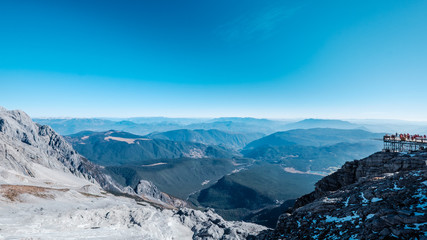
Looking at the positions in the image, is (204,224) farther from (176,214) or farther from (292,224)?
(292,224)

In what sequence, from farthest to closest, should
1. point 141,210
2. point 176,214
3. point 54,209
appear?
point 176,214 < point 141,210 < point 54,209

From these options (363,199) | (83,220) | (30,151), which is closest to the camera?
(363,199)

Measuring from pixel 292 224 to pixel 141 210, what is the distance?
52.6 m

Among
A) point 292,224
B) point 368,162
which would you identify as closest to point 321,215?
point 292,224

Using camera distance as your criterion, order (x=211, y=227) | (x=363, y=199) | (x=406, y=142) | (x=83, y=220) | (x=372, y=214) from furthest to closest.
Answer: (x=211, y=227), (x=83, y=220), (x=406, y=142), (x=363, y=199), (x=372, y=214)

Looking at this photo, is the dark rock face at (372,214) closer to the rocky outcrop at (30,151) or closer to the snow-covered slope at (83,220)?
the snow-covered slope at (83,220)

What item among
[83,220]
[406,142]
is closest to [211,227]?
[83,220]

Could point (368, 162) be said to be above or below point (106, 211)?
above

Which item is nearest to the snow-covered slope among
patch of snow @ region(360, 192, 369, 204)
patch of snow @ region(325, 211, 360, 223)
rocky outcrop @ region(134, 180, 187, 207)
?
patch of snow @ region(325, 211, 360, 223)

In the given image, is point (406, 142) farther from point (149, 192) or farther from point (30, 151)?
point (149, 192)

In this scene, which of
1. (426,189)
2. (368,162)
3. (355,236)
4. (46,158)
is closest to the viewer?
(355,236)

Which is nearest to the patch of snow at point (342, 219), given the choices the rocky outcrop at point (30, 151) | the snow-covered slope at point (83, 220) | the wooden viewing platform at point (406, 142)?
the wooden viewing platform at point (406, 142)

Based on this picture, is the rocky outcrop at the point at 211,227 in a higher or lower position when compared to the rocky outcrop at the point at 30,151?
lower

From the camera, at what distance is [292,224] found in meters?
29.1
